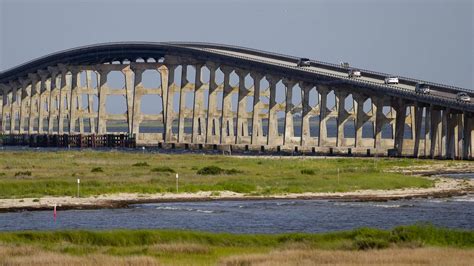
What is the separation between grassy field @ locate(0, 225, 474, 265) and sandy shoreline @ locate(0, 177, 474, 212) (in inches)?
731

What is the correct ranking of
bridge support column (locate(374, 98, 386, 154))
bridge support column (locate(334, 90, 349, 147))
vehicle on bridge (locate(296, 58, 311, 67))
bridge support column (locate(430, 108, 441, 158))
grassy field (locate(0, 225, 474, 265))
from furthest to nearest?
vehicle on bridge (locate(296, 58, 311, 67))
bridge support column (locate(334, 90, 349, 147))
bridge support column (locate(374, 98, 386, 154))
bridge support column (locate(430, 108, 441, 158))
grassy field (locate(0, 225, 474, 265))

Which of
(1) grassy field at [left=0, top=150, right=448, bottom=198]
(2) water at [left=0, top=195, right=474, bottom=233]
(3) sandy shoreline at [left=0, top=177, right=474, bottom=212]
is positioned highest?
(1) grassy field at [left=0, top=150, right=448, bottom=198]

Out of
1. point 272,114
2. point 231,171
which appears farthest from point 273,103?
point 231,171

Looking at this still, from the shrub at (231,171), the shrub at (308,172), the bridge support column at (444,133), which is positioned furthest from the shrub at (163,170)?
the bridge support column at (444,133)

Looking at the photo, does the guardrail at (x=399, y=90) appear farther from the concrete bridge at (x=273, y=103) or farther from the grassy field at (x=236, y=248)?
the grassy field at (x=236, y=248)

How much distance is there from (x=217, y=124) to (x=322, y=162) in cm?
8175

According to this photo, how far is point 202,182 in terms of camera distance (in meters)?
80.7

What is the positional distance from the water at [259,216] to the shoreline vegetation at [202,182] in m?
2.90

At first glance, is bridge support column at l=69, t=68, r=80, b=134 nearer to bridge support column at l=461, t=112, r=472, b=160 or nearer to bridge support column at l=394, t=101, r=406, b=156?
bridge support column at l=394, t=101, r=406, b=156

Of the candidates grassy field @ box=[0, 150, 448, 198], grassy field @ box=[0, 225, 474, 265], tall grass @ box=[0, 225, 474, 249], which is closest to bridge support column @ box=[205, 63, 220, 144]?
grassy field @ box=[0, 150, 448, 198]

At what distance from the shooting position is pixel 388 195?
254 ft

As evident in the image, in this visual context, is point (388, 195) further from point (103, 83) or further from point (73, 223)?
point (103, 83)

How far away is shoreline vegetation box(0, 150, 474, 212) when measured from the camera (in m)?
70.8

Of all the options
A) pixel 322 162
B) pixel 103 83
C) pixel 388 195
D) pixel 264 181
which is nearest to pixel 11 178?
pixel 264 181
